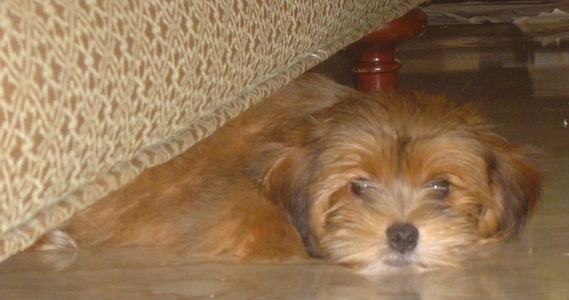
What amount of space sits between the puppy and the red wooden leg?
1.14 metres

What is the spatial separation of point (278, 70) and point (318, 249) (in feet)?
1.28

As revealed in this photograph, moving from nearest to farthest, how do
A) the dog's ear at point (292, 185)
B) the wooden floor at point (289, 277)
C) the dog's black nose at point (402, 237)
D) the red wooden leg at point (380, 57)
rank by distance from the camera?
the wooden floor at point (289, 277) < the dog's black nose at point (402, 237) < the dog's ear at point (292, 185) < the red wooden leg at point (380, 57)

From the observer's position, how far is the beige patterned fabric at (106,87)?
1.13 metres

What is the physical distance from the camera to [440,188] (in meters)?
1.82

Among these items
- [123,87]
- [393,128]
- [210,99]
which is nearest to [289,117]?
[393,128]

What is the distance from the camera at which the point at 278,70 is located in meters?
1.93

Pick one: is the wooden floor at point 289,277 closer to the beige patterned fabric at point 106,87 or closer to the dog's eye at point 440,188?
the dog's eye at point 440,188

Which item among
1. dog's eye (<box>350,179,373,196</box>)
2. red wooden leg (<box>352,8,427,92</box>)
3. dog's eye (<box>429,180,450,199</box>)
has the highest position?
dog's eye (<box>350,179,373,196</box>)

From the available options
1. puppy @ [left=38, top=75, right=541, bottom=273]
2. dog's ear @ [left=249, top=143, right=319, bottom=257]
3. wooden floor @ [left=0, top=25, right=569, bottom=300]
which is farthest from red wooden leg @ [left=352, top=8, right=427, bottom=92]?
dog's ear @ [left=249, top=143, right=319, bottom=257]

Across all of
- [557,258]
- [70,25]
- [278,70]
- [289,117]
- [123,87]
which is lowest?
[557,258]

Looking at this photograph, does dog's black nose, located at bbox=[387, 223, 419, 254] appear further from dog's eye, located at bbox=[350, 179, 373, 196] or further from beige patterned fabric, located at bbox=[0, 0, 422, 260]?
beige patterned fabric, located at bbox=[0, 0, 422, 260]

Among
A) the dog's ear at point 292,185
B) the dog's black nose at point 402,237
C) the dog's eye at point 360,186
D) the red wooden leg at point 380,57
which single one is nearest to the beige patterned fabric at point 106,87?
the dog's ear at point 292,185

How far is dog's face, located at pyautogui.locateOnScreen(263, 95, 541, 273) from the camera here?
Answer: 5.77ft

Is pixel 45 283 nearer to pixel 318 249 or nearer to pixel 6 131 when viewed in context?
pixel 318 249
